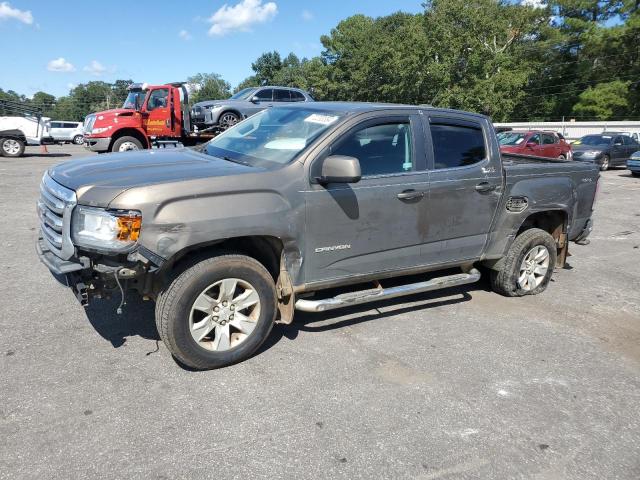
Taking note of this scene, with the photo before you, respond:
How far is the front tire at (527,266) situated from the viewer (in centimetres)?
531

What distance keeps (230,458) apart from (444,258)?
274cm

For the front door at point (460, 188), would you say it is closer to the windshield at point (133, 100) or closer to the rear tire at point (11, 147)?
the windshield at point (133, 100)

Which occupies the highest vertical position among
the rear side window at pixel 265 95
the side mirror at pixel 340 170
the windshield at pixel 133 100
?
the rear side window at pixel 265 95

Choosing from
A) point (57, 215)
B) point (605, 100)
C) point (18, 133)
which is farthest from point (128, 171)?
point (605, 100)

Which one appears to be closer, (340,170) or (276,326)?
(340,170)

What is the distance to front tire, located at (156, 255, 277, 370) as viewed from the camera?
3459 millimetres

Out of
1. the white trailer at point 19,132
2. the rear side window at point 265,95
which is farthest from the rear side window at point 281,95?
the white trailer at point 19,132

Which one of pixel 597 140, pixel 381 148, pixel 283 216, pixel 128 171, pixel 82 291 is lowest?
pixel 82 291

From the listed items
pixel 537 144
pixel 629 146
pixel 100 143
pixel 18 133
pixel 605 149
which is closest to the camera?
pixel 100 143

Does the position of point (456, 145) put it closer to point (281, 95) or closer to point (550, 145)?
point (281, 95)

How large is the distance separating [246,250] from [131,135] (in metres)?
13.7

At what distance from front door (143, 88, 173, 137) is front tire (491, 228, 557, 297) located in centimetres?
1322

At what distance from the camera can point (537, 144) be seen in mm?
19094

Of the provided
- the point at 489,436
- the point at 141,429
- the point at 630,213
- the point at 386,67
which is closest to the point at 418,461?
the point at 489,436
